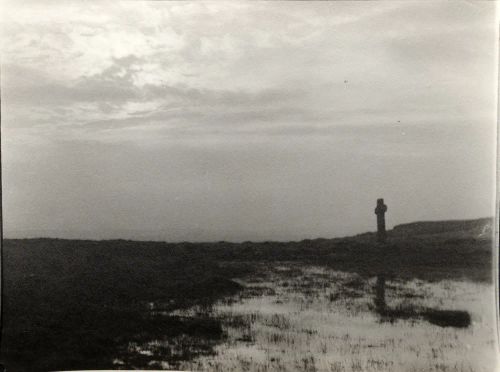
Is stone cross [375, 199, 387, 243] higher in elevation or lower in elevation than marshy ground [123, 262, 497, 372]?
higher

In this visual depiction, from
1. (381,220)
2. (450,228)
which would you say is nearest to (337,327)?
(381,220)

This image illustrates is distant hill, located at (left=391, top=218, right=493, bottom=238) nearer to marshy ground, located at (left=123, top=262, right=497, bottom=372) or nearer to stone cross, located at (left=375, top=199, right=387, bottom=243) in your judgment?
stone cross, located at (left=375, top=199, right=387, bottom=243)

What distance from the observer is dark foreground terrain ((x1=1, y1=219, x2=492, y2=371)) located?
4.09 metres

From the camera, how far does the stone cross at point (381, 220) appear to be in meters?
4.01

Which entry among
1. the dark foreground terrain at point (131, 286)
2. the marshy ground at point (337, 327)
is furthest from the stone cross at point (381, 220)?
the marshy ground at point (337, 327)

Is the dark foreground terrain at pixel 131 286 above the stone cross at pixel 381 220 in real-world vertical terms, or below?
below

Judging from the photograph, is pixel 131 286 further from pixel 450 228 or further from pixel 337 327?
pixel 450 228

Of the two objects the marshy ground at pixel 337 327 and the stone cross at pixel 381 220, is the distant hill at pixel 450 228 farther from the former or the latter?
the marshy ground at pixel 337 327

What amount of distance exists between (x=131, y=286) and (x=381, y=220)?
230 cm

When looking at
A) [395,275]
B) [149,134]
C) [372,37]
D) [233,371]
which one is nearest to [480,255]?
[395,275]

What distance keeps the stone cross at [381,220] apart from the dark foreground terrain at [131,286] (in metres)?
0.07

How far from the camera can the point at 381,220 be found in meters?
4.02

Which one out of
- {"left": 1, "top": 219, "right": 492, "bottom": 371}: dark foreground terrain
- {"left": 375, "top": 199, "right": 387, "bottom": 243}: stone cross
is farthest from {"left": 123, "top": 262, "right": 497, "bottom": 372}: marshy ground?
{"left": 375, "top": 199, "right": 387, "bottom": 243}: stone cross

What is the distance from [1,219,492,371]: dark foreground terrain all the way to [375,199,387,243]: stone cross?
67 mm
